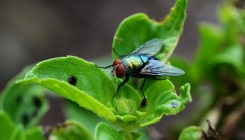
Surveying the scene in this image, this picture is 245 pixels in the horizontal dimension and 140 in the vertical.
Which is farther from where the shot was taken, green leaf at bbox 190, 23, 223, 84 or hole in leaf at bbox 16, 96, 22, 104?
green leaf at bbox 190, 23, 223, 84

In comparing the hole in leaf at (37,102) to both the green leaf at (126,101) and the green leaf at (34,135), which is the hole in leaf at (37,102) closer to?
the green leaf at (34,135)

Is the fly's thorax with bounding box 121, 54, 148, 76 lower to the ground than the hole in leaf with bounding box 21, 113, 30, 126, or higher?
higher

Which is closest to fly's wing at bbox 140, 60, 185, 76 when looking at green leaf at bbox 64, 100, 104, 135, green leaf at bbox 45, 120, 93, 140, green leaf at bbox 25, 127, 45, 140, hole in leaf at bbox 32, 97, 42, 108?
green leaf at bbox 45, 120, 93, 140

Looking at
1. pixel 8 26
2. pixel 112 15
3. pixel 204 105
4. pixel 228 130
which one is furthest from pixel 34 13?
pixel 228 130

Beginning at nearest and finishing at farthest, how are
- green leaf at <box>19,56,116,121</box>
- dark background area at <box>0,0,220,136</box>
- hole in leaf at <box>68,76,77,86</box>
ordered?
green leaf at <box>19,56,116,121</box> < hole in leaf at <box>68,76,77,86</box> < dark background area at <box>0,0,220,136</box>

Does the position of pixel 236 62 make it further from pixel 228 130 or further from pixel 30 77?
pixel 30 77

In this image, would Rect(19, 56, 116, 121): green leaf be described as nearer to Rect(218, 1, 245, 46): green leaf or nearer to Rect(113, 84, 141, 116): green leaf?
Rect(113, 84, 141, 116): green leaf

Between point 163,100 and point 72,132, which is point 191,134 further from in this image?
A: point 72,132
